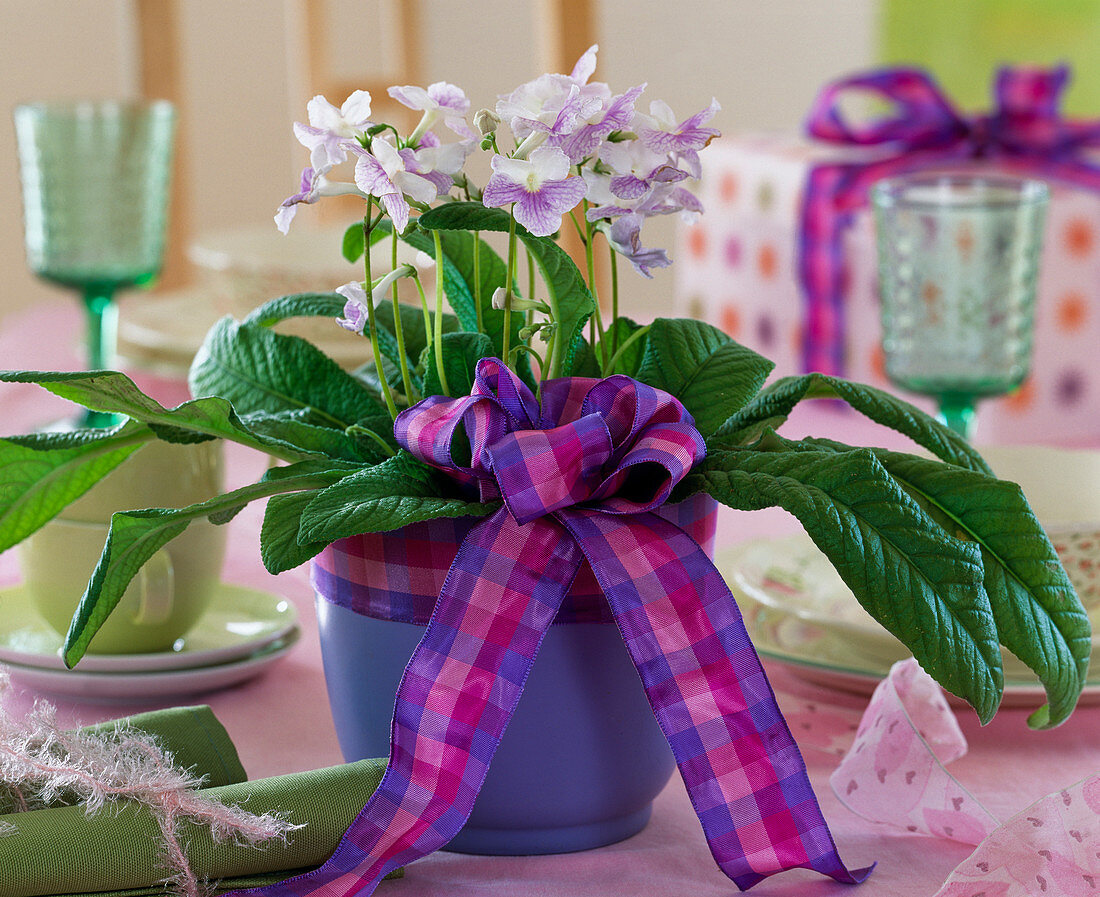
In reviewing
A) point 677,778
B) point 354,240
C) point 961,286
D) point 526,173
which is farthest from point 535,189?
point 961,286

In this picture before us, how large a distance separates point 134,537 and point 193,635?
19 centimetres

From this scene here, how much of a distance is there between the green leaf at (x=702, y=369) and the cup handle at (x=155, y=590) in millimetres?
230

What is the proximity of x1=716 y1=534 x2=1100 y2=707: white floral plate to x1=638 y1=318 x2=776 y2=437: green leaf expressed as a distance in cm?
12

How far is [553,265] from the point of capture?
44 cm

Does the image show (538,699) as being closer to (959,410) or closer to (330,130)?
(330,130)

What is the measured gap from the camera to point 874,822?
0.47 meters

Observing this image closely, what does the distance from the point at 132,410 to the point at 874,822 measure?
0.93ft

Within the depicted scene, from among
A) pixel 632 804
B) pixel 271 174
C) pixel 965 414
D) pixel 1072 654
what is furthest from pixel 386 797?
pixel 271 174

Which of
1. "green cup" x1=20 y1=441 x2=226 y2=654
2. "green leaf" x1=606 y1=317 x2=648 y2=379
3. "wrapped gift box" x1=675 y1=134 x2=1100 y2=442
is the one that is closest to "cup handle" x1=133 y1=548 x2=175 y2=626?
"green cup" x1=20 y1=441 x2=226 y2=654

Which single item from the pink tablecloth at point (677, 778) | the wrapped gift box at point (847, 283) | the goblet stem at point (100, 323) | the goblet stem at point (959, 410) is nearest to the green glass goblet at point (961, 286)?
the goblet stem at point (959, 410)

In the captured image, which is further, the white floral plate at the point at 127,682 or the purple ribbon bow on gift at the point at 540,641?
the white floral plate at the point at 127,682

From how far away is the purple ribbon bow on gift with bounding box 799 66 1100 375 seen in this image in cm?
104

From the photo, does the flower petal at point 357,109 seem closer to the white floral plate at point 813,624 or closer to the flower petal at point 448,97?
the flower petal at point 448,97

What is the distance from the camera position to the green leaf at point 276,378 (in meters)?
0.51
